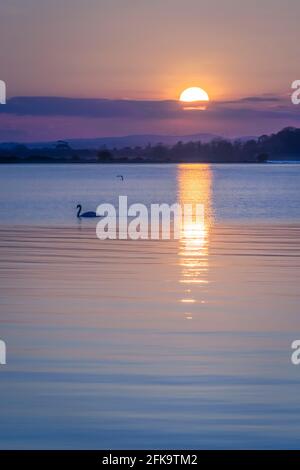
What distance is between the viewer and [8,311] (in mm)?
13633

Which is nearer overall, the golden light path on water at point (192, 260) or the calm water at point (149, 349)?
the calm water at point (149, 349)

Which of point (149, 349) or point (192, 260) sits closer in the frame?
point (149, 349)

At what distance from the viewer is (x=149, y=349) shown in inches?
451

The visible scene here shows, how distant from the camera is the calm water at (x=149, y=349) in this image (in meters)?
8.78

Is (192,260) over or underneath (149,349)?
over

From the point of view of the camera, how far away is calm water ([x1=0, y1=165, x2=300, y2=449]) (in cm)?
878

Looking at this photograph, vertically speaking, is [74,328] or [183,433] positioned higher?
[74,328]

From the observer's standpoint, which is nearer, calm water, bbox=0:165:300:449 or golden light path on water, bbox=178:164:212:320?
calm water, bbox=0:165:300:449

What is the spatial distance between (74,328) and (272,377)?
2865mm

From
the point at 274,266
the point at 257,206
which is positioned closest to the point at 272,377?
the point at 274,266
